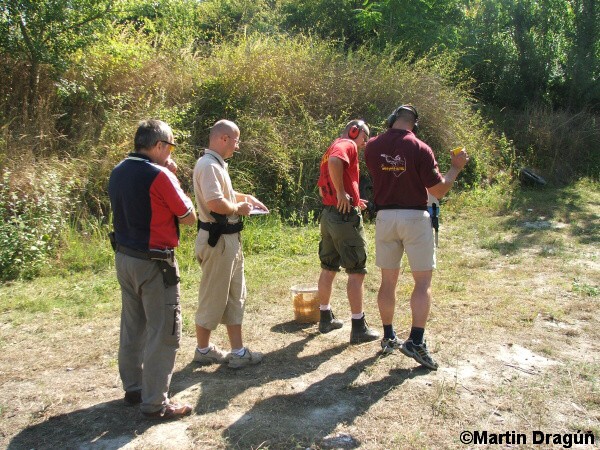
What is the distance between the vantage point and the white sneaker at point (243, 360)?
4691 mm

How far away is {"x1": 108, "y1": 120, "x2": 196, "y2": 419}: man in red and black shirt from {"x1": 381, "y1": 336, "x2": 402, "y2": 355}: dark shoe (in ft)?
6.06

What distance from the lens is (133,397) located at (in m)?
4.07

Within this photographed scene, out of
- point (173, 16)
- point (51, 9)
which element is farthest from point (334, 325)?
point (173, 16)

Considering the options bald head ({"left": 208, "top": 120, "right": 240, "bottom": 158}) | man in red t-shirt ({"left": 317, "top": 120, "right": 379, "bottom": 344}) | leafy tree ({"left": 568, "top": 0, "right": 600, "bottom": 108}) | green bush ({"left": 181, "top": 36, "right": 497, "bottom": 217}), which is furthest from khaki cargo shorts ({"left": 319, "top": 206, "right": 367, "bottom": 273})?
leafy tree ({"left": 568, "top": 0, "right": 600, "bottom": 108})

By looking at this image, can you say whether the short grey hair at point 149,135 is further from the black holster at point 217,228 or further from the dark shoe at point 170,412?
the dark shoe at point 170,412

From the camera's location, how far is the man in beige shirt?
4.25 metres

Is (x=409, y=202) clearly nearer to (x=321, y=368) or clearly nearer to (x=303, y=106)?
(x=321, y=368)

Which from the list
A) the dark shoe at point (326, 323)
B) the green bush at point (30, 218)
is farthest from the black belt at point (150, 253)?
the green bush at point (30, 218)

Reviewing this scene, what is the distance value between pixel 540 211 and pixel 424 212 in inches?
305

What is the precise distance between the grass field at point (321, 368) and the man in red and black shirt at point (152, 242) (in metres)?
0.40

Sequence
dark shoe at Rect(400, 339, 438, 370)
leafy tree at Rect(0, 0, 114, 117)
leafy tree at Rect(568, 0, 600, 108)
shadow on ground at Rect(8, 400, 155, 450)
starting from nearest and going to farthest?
shadow on ground at Rect(8, 400, 155, 450) → dark shoe at Rect(400, 339, 438, 370) → leafy tree at Rect(0, 0, 114, 117) → leafy tree at Rect(568, 0, 600, 108)

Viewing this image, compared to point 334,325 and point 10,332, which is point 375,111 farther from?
point 10,332

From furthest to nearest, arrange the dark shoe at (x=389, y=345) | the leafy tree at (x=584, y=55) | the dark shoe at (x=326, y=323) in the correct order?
the leafy tree at (x=584, y=55) → the dark shoe at (x=326, y=323) → the dark shoe at (x=389, y=345)

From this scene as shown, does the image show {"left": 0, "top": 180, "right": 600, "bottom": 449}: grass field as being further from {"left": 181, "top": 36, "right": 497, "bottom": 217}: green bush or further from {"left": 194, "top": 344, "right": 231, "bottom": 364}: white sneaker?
{"left": 181, "top": 36, "right": 497, "bottom": 217}: green bush
